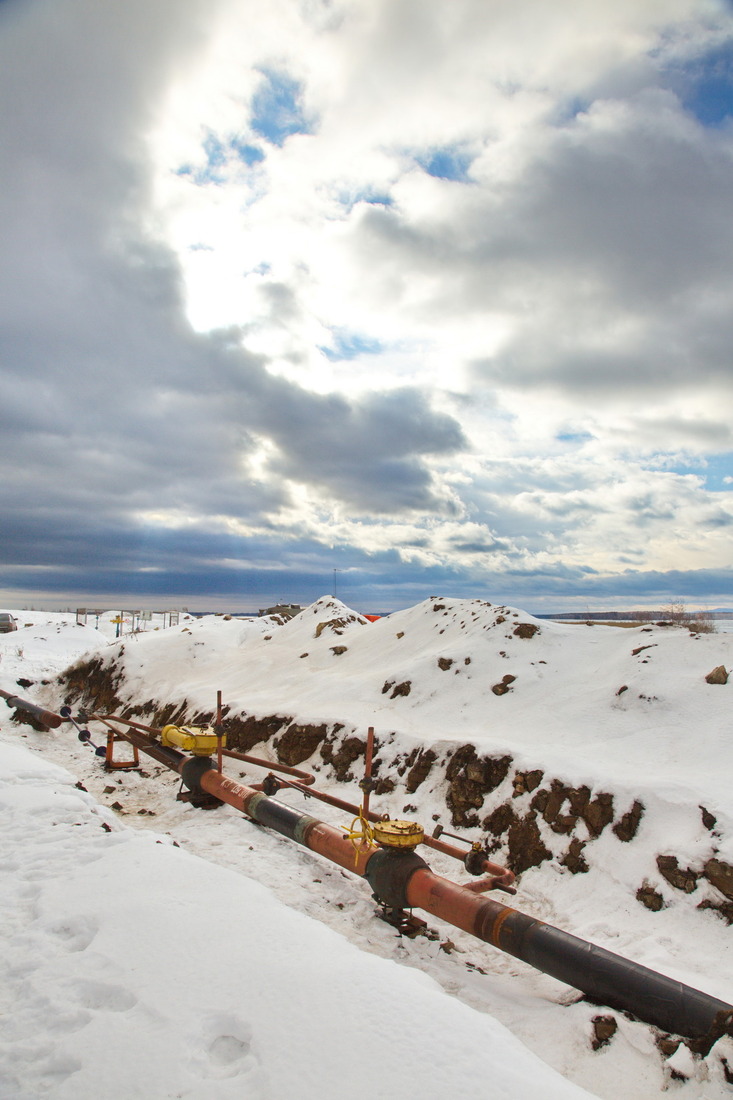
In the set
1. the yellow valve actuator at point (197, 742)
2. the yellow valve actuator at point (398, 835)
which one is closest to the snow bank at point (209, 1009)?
the yellow valve actuator at point (398, 835)

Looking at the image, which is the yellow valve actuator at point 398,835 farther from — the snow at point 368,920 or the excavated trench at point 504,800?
the excavated trench at point 504,800

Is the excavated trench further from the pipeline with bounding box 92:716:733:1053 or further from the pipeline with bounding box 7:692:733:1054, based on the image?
the pipeline with bounding box 92:716:733:1053

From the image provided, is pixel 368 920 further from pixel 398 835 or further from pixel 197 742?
pixel 197 742

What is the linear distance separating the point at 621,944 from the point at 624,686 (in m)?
5.94

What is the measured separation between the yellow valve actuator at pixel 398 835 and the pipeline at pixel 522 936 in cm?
13

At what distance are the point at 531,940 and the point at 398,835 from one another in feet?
6.09

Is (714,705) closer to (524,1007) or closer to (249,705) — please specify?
(524,1007)

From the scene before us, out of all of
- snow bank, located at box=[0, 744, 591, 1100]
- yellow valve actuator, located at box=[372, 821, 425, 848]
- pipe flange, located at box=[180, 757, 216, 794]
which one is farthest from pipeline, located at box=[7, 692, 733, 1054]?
pipe flange, located at box=[180, 757, 216, 794]

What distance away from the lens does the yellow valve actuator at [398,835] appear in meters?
7.04

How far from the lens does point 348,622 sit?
2453 centimetres

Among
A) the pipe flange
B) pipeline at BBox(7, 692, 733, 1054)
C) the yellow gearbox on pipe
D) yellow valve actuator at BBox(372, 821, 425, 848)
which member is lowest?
the pipe flange

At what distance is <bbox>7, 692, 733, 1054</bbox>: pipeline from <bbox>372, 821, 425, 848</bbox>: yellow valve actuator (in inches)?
5.1

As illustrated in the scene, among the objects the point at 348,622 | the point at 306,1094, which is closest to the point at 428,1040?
the point at 306,1094

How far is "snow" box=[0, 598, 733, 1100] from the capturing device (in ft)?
11.8
